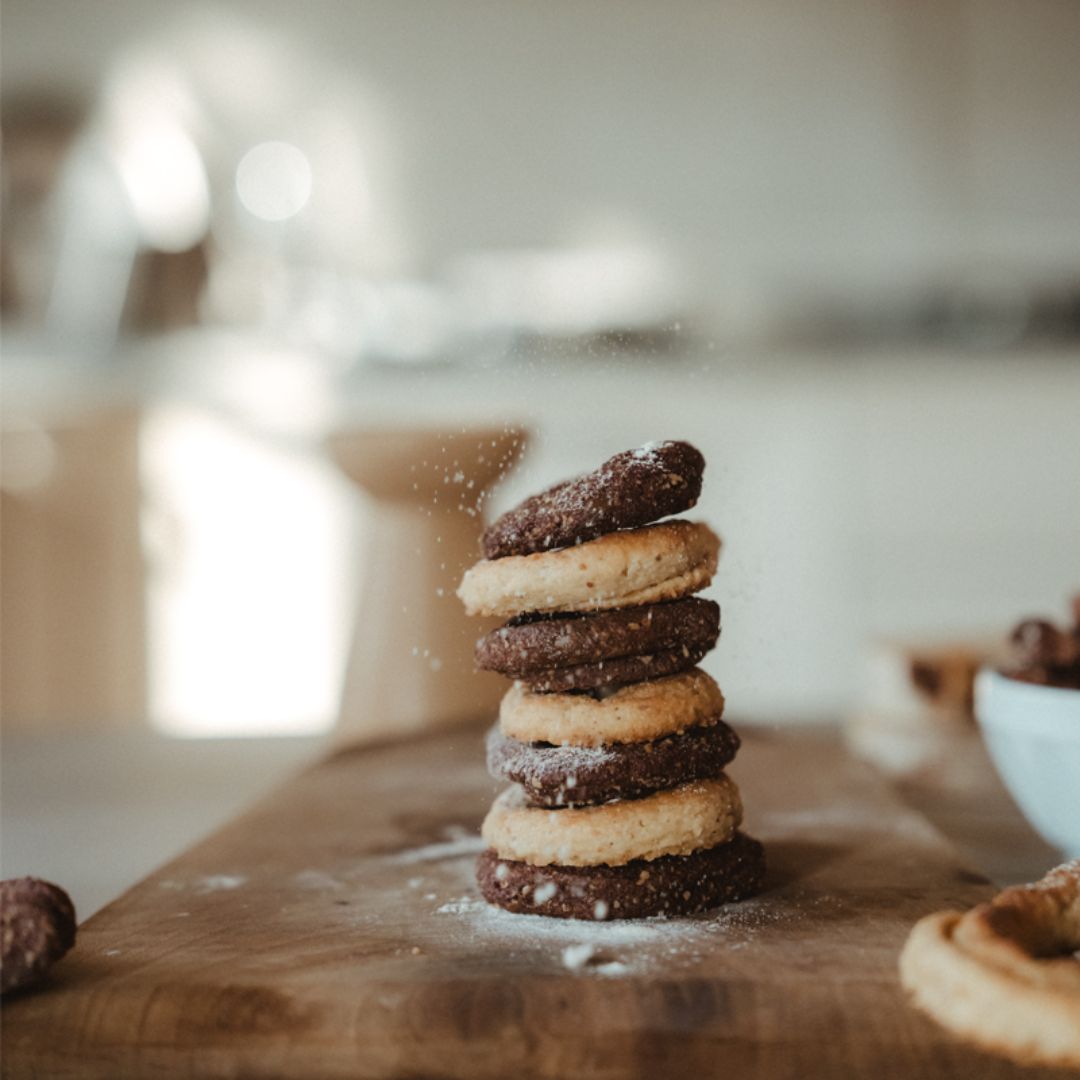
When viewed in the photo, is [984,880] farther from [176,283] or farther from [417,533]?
[176,283]

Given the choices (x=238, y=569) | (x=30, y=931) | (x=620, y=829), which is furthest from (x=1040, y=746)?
(x=238, y=569)

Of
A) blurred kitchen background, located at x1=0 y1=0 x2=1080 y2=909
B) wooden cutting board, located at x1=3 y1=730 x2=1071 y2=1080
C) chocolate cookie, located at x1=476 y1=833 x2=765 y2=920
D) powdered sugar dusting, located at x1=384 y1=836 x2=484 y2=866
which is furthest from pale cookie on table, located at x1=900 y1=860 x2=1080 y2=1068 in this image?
blurred kitchen background, located at x1=0 y1=0 x2=1080 y2=909

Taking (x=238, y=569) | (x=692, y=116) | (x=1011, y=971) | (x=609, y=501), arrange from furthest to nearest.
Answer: (x=692, y=116)
(x=238, y=569)
(x=609, y=501)
(x=1011, y=971)

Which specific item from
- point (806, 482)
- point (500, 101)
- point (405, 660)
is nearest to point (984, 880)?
point (405, 660)

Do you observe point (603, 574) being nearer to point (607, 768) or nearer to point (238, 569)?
point (607, 768)

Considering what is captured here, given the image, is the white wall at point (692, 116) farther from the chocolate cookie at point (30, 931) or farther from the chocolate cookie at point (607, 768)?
the chocolate cookie at point (30, 931)

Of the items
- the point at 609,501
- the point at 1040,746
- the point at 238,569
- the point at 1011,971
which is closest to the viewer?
the point at 1011,971

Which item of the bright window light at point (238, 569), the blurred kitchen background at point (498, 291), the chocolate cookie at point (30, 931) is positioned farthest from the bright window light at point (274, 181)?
the chocolate cookie at point (30, 931)
